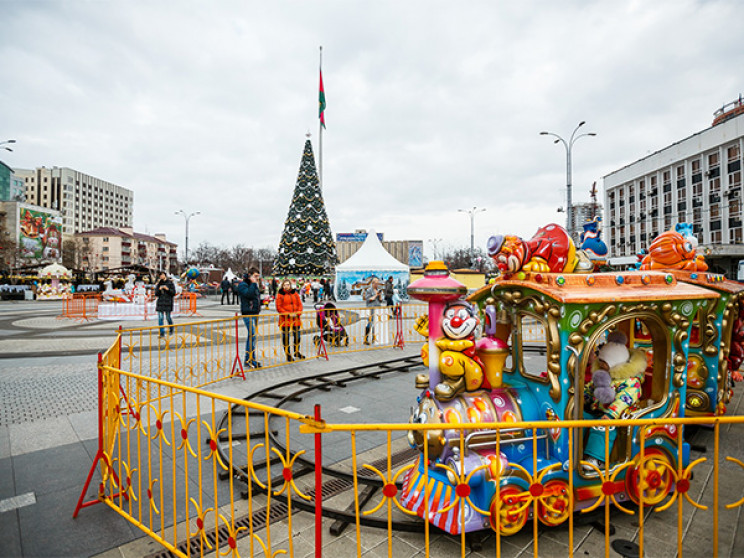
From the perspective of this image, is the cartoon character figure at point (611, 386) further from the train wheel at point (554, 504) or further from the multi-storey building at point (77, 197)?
the multi-storey building at point (77, 197)

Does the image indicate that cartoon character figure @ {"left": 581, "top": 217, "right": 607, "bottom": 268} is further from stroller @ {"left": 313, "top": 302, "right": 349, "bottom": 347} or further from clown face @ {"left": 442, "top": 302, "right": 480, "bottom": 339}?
stroller @ {"left": 313, "top": 302, "right": 349, "bottom": 347}

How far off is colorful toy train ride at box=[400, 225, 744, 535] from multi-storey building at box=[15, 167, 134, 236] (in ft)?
390

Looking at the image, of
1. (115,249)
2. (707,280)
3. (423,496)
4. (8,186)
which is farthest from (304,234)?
(8,186)

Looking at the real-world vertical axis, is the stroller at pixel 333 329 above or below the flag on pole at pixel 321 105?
below

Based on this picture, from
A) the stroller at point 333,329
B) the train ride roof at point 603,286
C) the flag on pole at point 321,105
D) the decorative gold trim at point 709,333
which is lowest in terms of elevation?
the stroller at point 333,329

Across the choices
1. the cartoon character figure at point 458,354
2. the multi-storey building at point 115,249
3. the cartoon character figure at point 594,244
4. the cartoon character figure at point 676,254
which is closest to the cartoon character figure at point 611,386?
the cartoon character figure at point 594,244

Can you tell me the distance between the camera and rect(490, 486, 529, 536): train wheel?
9.58 ft

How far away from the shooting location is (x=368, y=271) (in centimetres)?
2711

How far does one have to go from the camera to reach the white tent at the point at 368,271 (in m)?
27.1

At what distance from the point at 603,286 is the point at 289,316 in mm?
6920

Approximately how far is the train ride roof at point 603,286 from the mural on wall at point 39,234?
83975 millimetres

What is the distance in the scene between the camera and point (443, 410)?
3301 mm

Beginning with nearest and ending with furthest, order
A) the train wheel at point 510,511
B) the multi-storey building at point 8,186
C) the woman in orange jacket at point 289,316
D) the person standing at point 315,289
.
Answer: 1. the train wheel at point 510,511
2. the woman in orange jacket at point 289,316
3. the person standing at point 315,289
4. the multi-storey building at point 8,186

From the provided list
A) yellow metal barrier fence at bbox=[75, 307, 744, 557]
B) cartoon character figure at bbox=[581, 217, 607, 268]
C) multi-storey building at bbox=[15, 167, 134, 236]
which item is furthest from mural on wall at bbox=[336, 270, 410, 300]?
multi-storey building at bbox=[15, 167, 134, 236]
